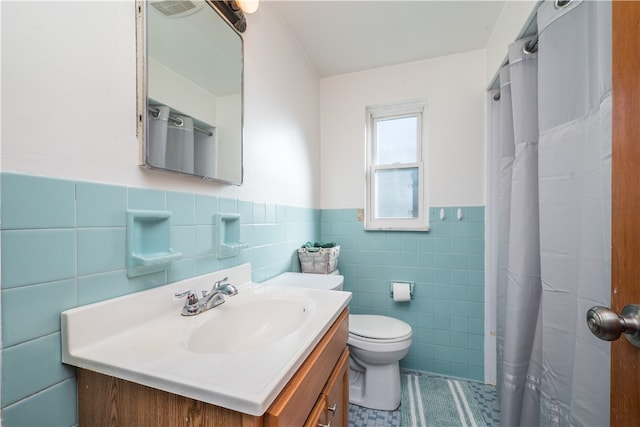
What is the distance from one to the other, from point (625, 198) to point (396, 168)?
5.44 feet

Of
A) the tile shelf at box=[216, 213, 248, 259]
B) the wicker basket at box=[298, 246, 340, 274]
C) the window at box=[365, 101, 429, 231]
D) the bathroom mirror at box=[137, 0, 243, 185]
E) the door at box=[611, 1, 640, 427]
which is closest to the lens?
the door at box=[611, 1, 640, 427]

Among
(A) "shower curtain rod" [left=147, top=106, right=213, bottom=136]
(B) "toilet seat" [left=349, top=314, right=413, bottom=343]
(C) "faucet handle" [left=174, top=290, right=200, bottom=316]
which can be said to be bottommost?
(B) "toilet seat" [left=349, top=314, right=413, bottom=343]

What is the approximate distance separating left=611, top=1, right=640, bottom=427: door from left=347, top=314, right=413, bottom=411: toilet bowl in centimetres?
107

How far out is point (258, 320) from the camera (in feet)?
3.10

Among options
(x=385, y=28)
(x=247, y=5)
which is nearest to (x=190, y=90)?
(x=247, y=5)

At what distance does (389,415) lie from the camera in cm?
146

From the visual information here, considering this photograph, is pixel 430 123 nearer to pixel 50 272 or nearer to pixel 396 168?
pixel 396 168

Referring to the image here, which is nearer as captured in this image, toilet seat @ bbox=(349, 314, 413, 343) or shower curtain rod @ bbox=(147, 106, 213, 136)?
shower curtain rod @ bbox=(147, 106, 213, 136)

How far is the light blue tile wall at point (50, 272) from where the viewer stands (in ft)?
1.60

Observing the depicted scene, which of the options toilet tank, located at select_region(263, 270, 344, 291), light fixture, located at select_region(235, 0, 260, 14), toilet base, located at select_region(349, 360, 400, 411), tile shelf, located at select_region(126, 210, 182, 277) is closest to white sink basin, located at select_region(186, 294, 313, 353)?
tile shelf, located at select_region(126, 210, 182, 277)

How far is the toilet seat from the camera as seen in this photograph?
148cm

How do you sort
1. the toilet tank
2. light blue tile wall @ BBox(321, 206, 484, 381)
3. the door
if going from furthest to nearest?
1. light blue tile wall @ BBox(321, 206, 484, 381)
2. the toilet tank
3. the door

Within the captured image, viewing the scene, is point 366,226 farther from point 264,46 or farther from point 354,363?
point 264,46

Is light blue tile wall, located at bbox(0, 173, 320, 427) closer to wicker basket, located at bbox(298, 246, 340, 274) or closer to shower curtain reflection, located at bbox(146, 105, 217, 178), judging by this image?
shower curtain reflection, located at bbox(146, 105, 217, 178)
